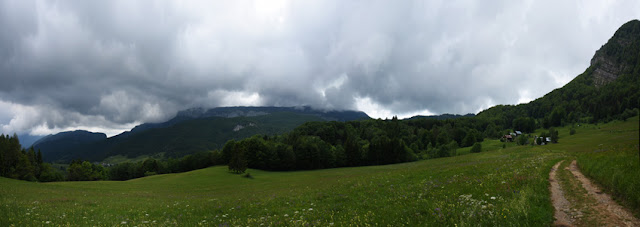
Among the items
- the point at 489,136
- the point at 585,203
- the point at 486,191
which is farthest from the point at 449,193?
the point at 489,136

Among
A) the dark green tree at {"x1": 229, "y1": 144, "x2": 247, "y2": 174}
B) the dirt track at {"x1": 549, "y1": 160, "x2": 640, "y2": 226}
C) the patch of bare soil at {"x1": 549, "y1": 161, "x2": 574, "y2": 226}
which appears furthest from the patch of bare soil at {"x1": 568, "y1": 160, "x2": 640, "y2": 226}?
the dark green tree at {"x1": 229, "y1": 144, "x2": 247, "y2": 174}

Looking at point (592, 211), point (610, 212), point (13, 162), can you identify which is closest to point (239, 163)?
point (592, 211)

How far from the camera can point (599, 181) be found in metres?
14.9

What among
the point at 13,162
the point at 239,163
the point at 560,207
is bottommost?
the point at 239,163

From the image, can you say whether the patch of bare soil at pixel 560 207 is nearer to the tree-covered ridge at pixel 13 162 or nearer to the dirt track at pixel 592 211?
the dirt track at pixel 592 211

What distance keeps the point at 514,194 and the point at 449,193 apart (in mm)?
3779

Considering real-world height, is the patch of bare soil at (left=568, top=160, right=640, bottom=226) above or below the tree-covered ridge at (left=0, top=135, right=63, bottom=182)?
below

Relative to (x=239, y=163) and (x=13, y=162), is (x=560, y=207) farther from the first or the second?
(x=13, y=162)

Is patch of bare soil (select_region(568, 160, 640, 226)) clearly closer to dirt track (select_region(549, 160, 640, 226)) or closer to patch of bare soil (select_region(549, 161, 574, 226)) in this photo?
dirt track (select_region(549, 160, 640, 226))

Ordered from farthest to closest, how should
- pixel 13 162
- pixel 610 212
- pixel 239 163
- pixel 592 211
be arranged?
pixel 13 162 < pixel 239 163 < pixel 592 211 < pixel 610 212

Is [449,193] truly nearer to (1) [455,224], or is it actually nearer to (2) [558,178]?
(1) [455,224]

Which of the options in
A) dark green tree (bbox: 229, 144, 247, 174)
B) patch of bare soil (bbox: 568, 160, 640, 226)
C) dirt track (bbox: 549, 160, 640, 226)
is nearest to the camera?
patch of bare soil (bbox: 568, 160, 640, 226)

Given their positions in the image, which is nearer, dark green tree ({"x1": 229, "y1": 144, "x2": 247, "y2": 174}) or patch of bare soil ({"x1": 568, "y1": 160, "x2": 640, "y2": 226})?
patch of bare soil ({"x1": 568, "y1": 160, "x2": 640, "y2": 226})

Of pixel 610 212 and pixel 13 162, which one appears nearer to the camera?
pixel 610 212
